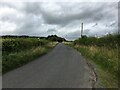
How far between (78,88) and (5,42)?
16505 millimetres

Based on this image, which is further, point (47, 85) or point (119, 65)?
point (119, 65)

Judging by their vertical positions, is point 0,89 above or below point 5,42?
below

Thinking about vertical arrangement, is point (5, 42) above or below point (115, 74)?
above

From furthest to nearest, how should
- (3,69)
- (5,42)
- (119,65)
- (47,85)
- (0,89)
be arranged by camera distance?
(5,42) < (3,69) < (119,65) < (47,85) < (0,89)

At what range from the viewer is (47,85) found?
33.9 ft

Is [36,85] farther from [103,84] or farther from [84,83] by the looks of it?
[103,84]

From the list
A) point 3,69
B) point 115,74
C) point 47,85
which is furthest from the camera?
point 3,69

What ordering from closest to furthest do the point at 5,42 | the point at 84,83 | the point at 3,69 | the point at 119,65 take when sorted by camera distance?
1. the point at 84,83
2. the point at 119,65
3. the point at 3,69
4. the point at 5,42

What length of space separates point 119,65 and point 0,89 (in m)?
6.98

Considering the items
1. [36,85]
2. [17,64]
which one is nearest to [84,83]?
[36,85]

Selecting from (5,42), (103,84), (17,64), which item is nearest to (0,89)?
(103,84)

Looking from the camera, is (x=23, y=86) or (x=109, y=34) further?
(x=109, y=34)

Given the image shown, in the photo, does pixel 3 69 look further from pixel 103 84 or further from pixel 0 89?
pixel 103 84

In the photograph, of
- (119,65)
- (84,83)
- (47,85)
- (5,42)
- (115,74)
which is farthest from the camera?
(5,42)
